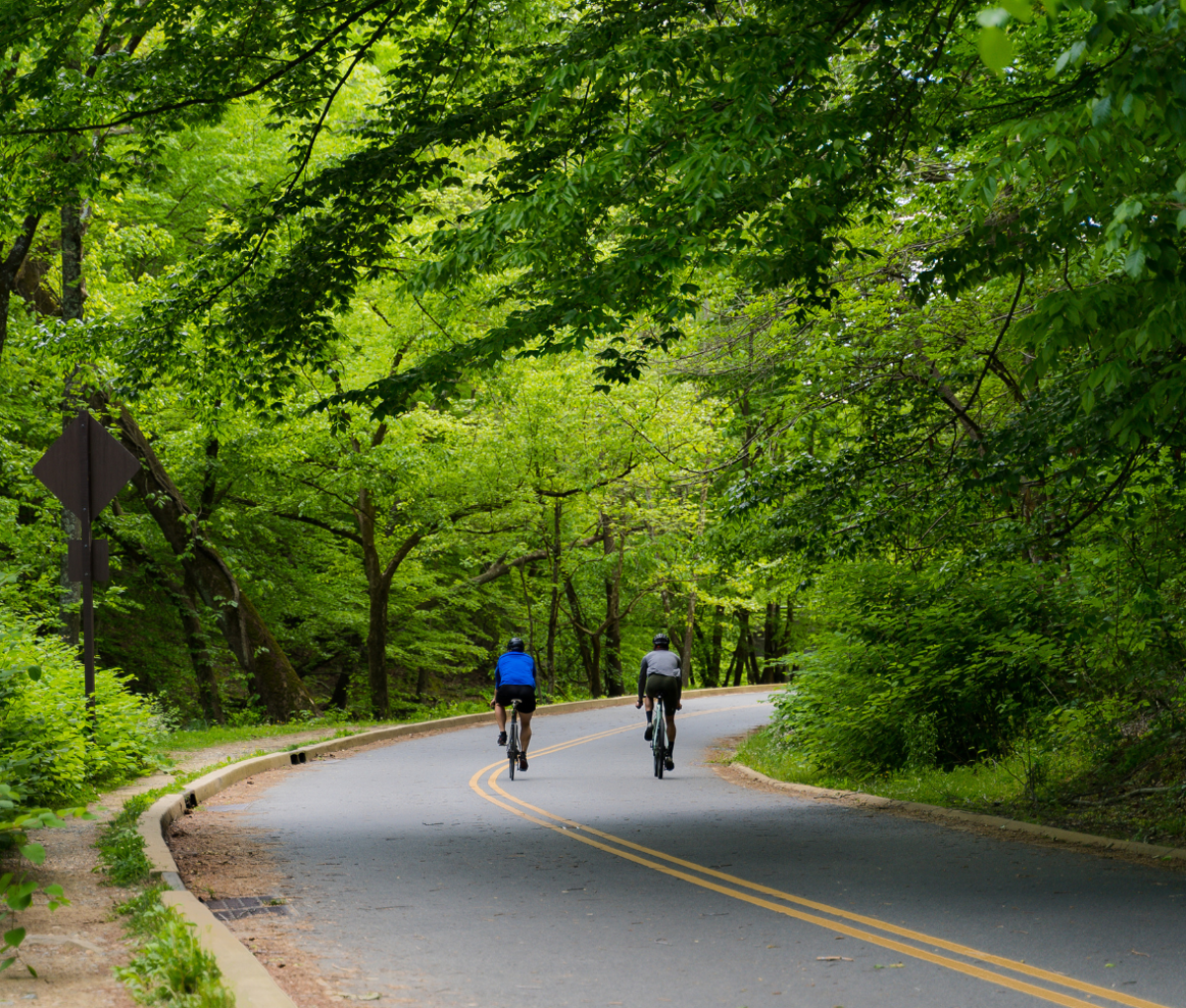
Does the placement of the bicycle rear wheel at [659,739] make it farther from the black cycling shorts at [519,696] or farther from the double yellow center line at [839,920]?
the double yellow center line at [839,920]

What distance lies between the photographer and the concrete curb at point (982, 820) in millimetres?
8945

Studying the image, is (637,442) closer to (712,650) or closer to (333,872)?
(333,872)

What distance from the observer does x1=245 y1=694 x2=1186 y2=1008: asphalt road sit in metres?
5.57

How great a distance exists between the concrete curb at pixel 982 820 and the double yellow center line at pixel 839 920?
3.19m

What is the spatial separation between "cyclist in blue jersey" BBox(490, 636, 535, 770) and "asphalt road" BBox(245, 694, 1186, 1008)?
294cm

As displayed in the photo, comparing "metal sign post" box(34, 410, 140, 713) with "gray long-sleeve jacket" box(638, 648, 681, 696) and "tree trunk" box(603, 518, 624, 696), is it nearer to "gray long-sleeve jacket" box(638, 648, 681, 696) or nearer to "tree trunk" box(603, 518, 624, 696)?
"gray long-sleeve jacket" box(638, 648, 681, 696)

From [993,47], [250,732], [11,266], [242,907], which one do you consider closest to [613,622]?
[250,732]

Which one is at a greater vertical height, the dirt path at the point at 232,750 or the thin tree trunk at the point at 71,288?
the thin tree trunk at the point at 71,288

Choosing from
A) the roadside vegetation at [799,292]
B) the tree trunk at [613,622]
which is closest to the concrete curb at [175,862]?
the roadside vegetation at [799,292]

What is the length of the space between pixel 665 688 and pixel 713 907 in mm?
8441

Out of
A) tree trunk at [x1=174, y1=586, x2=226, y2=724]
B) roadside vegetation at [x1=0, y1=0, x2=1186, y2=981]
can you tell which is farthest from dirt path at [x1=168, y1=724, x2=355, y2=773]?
tree trunk at [x1=174, y1=586, x2=226, y2=724]

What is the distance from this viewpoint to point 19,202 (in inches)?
497

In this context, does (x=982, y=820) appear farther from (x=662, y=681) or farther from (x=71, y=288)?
(x=71, y=288)

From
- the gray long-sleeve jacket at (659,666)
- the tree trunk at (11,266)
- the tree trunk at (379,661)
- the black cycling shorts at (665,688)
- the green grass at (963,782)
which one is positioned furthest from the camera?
the tree trunk at (379,661)
